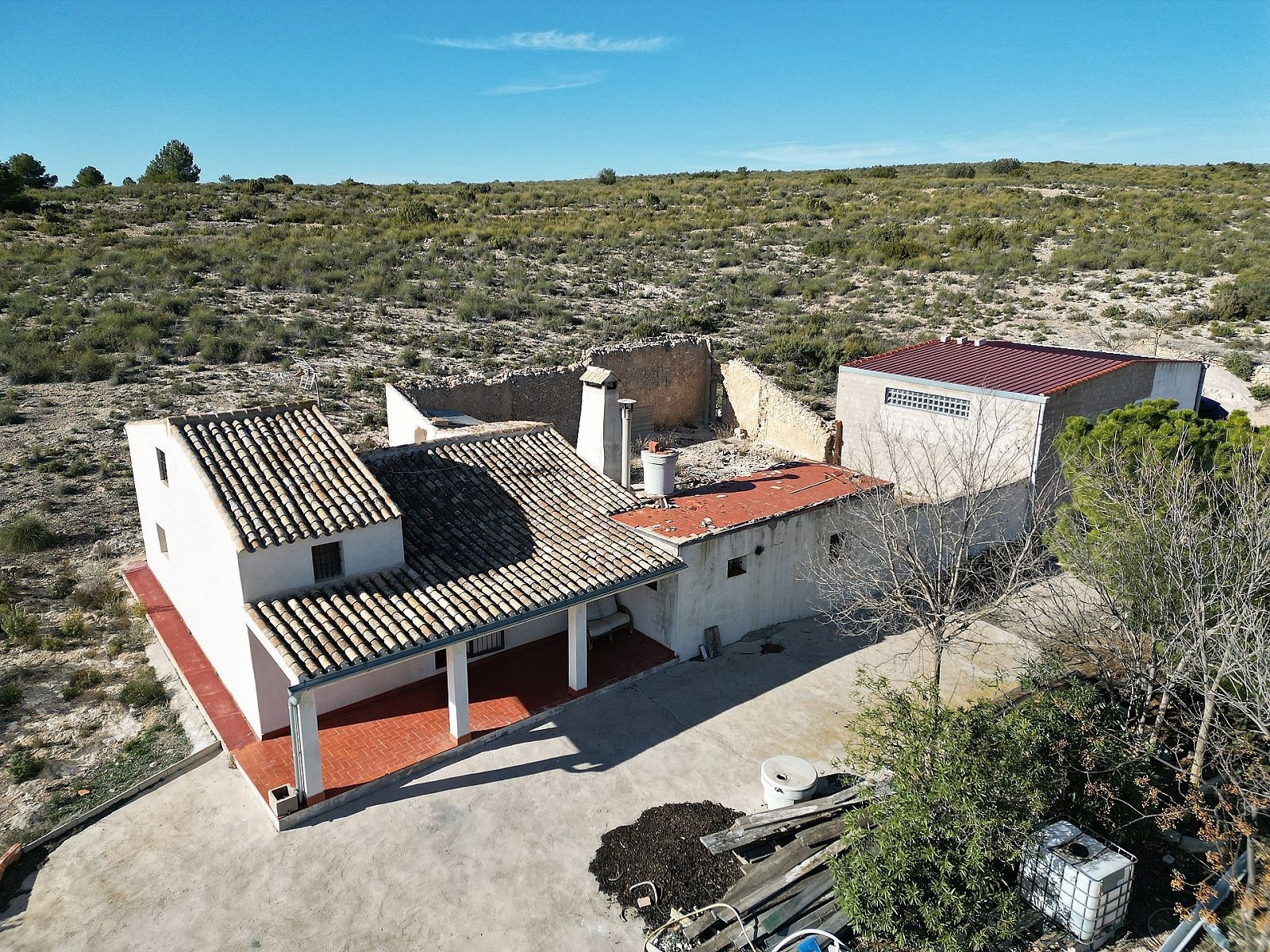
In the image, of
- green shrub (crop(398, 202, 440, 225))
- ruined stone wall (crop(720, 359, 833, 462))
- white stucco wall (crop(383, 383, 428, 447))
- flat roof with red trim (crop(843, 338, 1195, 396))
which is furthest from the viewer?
green shrub (crop(398, 202, 440, 225))

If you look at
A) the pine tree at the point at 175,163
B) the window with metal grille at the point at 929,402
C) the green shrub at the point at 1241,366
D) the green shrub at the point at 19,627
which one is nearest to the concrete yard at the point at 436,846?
the green shrub at the point at 19,627

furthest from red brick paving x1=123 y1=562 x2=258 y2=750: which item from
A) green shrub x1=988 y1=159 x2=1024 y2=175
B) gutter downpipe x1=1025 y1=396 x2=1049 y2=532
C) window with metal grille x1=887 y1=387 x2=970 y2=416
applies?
green shrub x1=988 y1=159 x2=1024 y2=175

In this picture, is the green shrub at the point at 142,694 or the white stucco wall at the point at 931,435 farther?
the white stucco wall at the point at 931,435

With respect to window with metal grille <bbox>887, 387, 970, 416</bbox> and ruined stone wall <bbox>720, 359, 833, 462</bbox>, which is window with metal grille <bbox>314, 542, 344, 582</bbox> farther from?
ruined stone wall <bbox>720, 359, 833, 462</bbox>

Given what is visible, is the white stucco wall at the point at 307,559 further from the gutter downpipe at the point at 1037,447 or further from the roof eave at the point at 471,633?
the gutter downpipe at the point at 1037,447

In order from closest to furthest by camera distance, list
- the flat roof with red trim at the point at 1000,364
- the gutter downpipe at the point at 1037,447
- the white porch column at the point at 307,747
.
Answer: the white porch column at the point at 307,747, the gutter downpipe at the point at 1037,447, the flat roof with red trim at the point at 1000,364

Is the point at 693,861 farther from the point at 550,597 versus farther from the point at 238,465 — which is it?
the point at 238,465

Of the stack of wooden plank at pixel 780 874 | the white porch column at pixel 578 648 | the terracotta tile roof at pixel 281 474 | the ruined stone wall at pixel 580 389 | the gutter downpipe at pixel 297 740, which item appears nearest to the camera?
the stack of wooden plank at pixel 780 874
